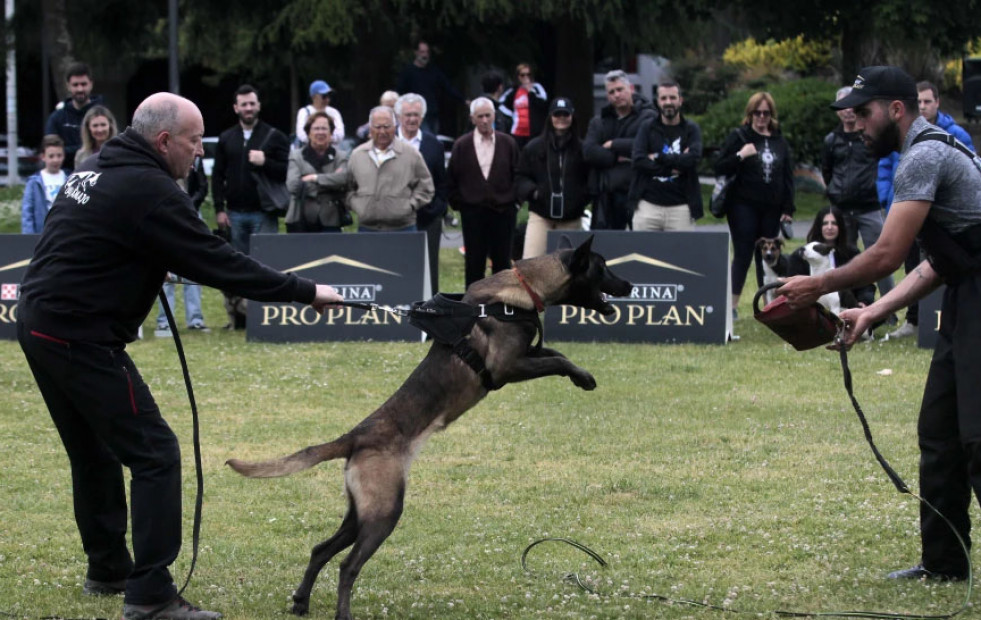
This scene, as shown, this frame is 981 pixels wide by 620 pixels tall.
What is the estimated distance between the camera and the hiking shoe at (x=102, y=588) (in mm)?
5652

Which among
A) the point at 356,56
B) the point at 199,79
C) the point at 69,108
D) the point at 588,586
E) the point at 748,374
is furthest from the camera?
the point at 199,79

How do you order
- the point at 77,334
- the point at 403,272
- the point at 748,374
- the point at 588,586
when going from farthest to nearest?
the point at 403,272
the point at 748,374
the point at 588,586
the point at 77,334

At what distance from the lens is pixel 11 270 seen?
12500mm

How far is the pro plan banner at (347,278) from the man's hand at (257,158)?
2.51ft

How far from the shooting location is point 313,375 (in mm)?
10867

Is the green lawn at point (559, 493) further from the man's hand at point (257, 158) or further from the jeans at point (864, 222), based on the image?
the man's hand at point (257, 158)

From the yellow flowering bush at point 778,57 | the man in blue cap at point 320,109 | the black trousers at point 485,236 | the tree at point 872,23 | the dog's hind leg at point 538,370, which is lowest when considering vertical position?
the black trousers at point 485,236

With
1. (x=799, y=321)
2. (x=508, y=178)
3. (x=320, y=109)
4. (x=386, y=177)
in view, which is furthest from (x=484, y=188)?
(x=799, y=321)

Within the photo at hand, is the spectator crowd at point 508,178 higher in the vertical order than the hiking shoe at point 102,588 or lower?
higher

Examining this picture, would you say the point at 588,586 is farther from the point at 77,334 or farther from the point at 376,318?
the point at 376,318

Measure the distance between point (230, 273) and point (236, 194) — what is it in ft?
26.2

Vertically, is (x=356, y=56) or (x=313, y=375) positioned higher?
(x=356, y=56)

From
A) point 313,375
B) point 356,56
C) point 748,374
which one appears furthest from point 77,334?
point 356,56

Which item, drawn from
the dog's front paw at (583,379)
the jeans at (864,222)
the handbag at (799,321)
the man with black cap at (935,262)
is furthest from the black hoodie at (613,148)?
the man with black cap at (935,262)
